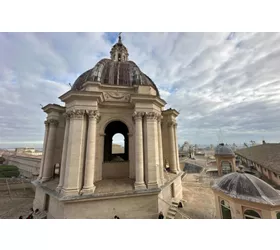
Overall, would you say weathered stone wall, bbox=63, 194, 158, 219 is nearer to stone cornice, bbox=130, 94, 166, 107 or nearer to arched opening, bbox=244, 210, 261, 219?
arched opening, bbox=244, 210, 261, 219

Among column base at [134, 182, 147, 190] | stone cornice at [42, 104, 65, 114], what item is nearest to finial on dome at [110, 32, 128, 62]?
stone cornice at [42, 104, 65, 114]

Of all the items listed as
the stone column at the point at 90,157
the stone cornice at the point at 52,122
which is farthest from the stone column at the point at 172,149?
the stone cornice at the point at 52,122

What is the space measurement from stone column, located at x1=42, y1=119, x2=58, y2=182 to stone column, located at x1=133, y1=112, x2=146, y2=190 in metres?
7.37

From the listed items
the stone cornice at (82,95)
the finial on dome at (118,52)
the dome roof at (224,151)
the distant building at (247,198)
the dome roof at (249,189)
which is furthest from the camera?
the dome roof at (224,151)

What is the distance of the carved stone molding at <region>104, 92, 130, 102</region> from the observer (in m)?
9.67

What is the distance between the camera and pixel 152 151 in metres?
8.35

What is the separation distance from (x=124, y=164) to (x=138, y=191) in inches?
122

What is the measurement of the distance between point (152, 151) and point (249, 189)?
4.96 meters

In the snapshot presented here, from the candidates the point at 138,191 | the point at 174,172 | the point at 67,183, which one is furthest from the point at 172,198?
the point at 67,183

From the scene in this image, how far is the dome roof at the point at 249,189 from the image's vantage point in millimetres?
4906

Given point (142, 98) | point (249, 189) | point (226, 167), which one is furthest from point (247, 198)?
point (226, 167)

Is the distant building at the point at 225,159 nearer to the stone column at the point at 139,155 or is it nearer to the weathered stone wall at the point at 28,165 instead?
the stone column at the point at 139,155

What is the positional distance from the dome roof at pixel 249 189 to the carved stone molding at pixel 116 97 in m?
8.04

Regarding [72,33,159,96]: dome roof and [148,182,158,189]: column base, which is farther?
[72,33,159,96]: dome roof
